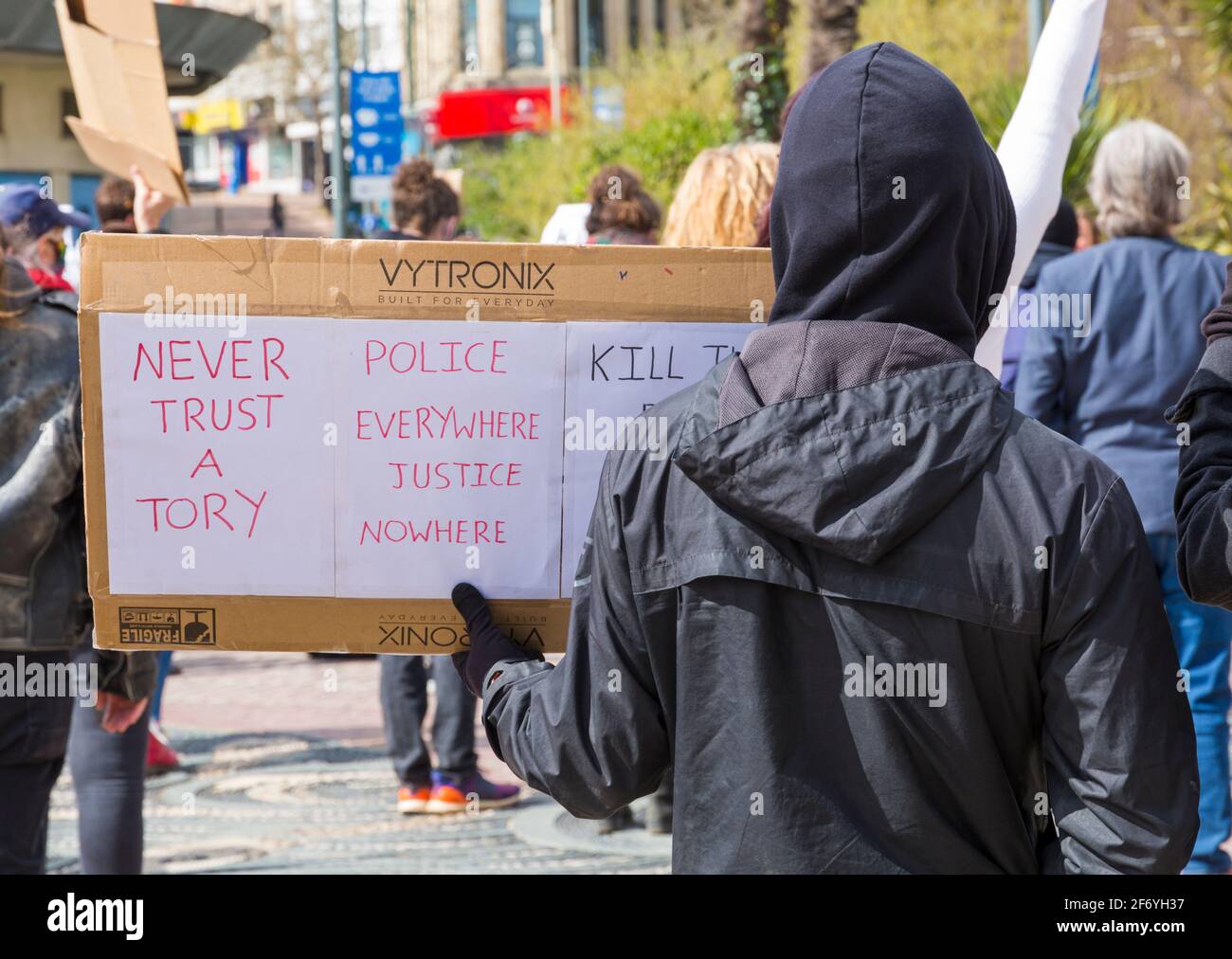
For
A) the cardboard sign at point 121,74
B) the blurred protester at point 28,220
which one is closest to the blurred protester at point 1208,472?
the cardboard sign at point 121,74

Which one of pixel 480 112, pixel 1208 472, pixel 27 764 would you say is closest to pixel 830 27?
pixel 27 764

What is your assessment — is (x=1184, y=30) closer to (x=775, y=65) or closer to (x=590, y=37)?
(x=775, y=65)

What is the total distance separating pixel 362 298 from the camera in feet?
8.82

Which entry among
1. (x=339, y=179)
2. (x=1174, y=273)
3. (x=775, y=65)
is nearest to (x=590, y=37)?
(x=339, y=179)

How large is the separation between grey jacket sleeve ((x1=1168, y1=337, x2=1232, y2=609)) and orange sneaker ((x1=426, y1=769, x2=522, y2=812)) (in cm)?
429

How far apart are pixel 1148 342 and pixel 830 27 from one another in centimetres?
934

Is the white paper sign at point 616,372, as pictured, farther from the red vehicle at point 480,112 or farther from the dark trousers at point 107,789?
the red vehicle at point 480,112

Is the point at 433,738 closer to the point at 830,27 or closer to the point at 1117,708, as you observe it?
the point at 1117,708

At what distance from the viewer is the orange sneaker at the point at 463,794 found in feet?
20.6

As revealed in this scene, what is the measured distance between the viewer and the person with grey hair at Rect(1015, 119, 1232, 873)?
493 centimetres

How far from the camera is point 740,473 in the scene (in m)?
1.90

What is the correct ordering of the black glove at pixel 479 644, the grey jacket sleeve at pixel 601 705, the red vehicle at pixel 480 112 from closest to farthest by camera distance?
1. the grey jacket sleeve at pixel 601 705
2. the black glove at pixel 479 644
3. the red vehicle at pixel 480 112

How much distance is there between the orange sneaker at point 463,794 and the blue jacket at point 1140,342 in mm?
2818

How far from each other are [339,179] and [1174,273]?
54.8 ft
